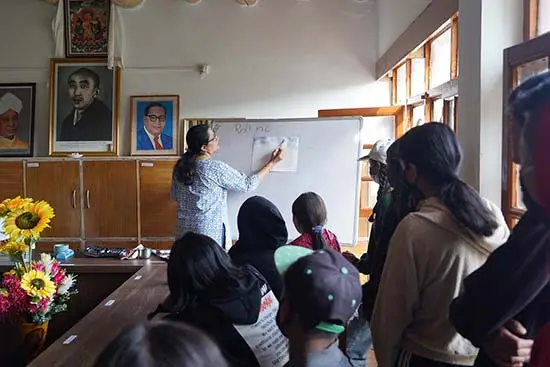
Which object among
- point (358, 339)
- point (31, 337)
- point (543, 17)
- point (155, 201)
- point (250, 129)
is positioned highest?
point (543, 17)

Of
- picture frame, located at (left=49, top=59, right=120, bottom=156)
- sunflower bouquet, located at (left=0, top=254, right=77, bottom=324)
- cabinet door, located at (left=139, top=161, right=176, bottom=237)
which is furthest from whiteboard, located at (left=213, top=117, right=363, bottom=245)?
picture frame, located at (left=49, top=59, right=120, bottom=156)

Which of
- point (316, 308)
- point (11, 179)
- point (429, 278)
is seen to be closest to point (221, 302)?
point (316, 308)

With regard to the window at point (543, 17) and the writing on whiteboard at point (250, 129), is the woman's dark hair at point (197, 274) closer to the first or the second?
the window at point (543, 17)

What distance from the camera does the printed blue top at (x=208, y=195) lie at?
3.18m

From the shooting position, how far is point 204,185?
10.5ft

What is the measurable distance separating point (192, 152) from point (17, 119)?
337cm

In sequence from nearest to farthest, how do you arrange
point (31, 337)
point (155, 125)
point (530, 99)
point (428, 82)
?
1. point (530, 99)
2. point (31, 337)
3. point (428, 82)
4. point (155, 125)

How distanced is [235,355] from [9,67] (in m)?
5.32

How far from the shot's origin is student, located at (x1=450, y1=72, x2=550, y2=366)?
87 cm

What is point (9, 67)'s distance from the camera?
5742 mm

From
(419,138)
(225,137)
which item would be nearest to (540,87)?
(419,138)

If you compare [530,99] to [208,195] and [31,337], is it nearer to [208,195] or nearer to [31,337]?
[31,337]

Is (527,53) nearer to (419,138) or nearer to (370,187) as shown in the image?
(419,138)

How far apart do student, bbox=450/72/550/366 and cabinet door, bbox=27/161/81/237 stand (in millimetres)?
4834
